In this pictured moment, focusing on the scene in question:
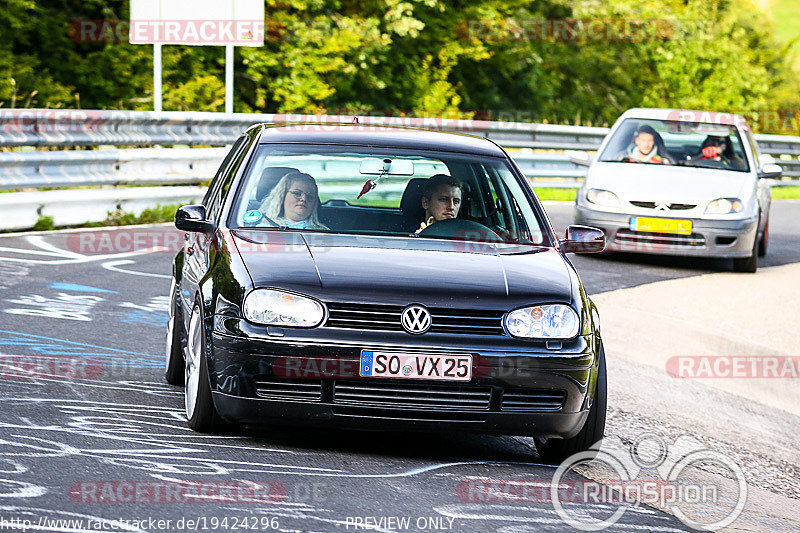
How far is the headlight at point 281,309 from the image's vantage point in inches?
209

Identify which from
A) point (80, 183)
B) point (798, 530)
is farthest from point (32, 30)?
point (798, 530)

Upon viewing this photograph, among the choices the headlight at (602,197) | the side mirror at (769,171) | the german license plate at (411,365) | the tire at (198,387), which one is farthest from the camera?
the side mirror at (769,171)

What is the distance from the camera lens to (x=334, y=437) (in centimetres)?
600

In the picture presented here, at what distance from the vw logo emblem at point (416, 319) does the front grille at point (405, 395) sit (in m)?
0.22

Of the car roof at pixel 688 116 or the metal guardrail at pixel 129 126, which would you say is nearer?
the metal guardrail at pixel 129 126

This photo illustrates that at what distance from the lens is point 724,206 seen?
13.9 m

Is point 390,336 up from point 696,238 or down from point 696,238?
up

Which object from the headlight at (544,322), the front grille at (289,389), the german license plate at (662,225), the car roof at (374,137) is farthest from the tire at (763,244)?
the front grille at (289,389)

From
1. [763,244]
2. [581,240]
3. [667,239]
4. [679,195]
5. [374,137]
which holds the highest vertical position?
[374,137]

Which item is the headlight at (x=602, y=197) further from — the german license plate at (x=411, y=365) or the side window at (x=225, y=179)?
the german license plate at (x=411, y=365)

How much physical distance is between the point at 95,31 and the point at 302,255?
2523 cm

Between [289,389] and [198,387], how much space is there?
508mm

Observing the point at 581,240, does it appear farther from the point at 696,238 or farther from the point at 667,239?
the point at 696,238

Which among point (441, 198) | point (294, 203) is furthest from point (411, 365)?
point (441, 198)
